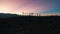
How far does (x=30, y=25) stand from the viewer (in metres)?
10.2

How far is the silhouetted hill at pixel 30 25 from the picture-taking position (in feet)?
32.1

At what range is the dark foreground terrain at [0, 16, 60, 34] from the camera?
977 cm

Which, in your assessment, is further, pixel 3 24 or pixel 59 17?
pixel 59 17

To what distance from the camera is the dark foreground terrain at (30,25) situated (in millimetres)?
9773

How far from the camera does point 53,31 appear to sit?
34.3 feet

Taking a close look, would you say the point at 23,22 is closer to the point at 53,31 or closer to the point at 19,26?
the point at 19,26

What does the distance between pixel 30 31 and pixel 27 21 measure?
75 centimetres

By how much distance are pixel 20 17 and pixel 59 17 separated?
2.61 meters

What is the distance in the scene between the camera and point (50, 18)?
34.2 feet

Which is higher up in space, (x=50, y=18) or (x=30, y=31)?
(x=50, y=18)

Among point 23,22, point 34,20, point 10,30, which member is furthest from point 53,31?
point 10,30

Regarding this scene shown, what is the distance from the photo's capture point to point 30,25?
10.2 m

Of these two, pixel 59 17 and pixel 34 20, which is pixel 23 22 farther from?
pixel 59 17

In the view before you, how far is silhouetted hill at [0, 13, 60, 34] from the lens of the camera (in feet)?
32.1
